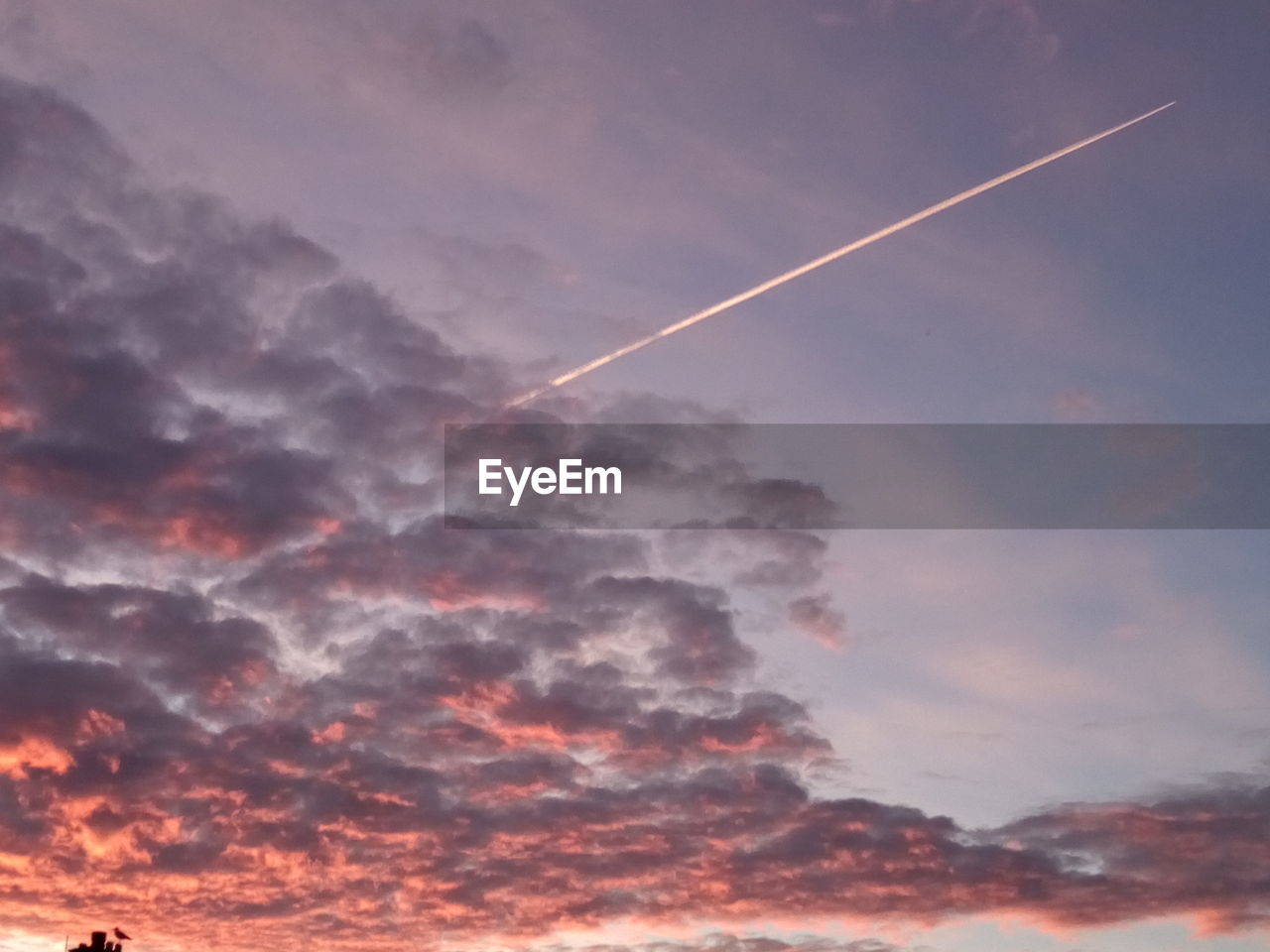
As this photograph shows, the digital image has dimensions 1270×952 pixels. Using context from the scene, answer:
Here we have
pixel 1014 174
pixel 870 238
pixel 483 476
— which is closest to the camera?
pixel 483 476

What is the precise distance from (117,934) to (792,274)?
396 feet

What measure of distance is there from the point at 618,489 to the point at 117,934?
117 metres

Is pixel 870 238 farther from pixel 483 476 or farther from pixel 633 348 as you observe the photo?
pixel 483 476

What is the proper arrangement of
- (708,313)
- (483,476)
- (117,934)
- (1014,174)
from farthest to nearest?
(117,934) < (708,313) < (1014,174) < (483,476)

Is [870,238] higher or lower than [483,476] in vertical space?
higher

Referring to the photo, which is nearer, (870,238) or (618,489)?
(618,489)

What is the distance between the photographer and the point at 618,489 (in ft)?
211

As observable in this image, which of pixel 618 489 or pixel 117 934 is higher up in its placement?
pixel 618 489

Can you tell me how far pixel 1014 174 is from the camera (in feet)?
225

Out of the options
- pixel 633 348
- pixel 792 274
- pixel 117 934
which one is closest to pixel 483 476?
pixel 633 348

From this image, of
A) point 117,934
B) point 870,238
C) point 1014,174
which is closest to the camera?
point 1014,174

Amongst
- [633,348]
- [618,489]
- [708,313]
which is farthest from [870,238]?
[618,489]

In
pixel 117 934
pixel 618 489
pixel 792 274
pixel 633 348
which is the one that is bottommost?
pixel 117 934

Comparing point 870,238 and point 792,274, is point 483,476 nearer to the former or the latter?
point 792,274
